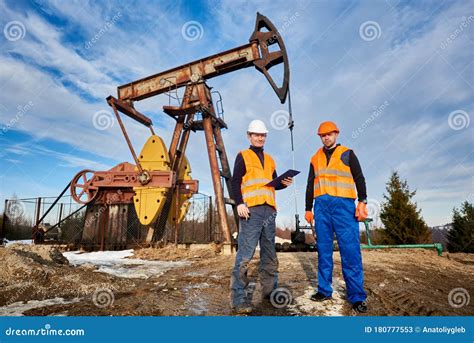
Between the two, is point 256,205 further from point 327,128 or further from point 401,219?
point 401,219

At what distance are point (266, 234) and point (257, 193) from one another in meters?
0.43

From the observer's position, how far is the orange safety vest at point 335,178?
2.79 meters

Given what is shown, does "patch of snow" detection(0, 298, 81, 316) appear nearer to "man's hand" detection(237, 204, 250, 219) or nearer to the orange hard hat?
"man's hand" detection(237, 204, 250, 219)

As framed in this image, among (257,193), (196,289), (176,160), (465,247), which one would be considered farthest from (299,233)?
(465,247)

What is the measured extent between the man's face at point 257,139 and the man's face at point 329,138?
61 centimetres

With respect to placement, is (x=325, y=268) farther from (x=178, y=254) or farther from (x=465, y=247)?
(x=465, y=247)

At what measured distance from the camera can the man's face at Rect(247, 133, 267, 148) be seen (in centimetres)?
296

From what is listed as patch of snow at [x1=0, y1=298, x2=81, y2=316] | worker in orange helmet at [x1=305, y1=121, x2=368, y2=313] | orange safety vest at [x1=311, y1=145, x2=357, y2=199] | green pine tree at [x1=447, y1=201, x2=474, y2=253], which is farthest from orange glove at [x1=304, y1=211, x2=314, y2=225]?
green pine tree at [x1=447, y1=201, x2=474, y2=253]

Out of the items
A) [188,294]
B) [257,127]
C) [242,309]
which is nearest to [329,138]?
[257,127]

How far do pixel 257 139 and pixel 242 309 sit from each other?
5.31 ft

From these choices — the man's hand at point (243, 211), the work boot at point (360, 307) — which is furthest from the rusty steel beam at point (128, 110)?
the work boot at point (360, 307)

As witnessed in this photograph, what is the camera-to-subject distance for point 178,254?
7.43 metres

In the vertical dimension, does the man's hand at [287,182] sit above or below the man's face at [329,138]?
below

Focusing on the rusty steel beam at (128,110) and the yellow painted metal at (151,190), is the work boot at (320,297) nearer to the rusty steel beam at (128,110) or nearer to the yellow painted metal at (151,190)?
the yellow painted metal at (151,190)
